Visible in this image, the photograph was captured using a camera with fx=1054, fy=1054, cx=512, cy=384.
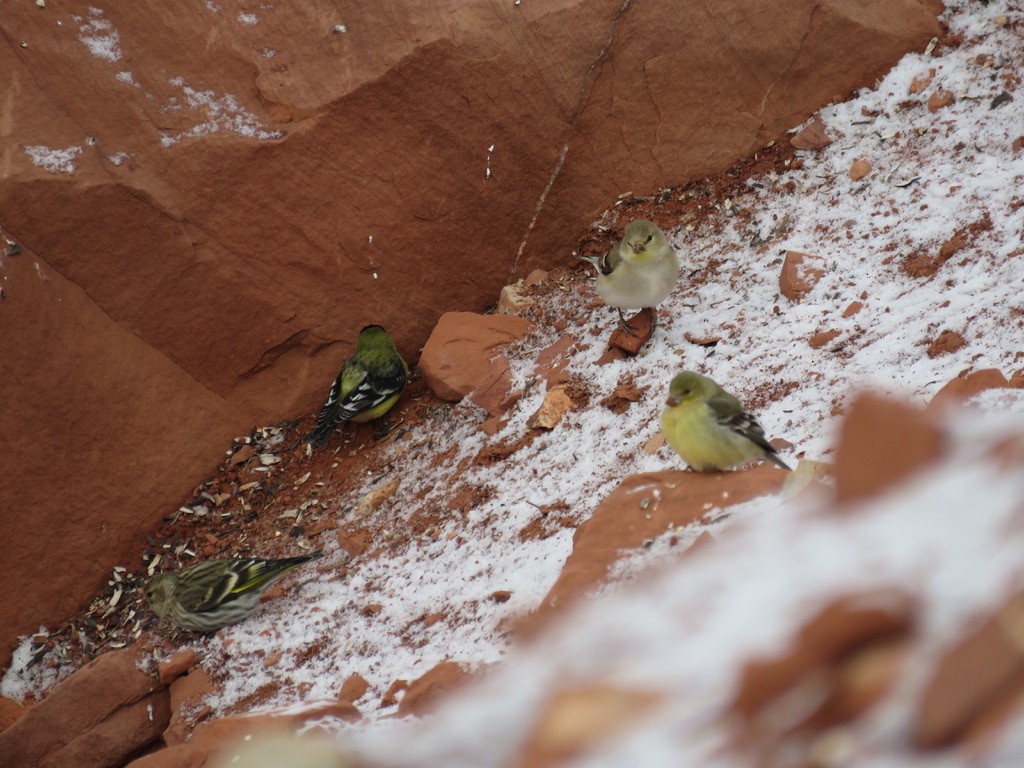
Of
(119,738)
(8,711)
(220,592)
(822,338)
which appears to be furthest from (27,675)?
(822,338)

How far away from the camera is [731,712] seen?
1.63 metres

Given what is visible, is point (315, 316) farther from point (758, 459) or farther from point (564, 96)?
point (758, 459)

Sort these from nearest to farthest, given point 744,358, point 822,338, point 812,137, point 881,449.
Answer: point 881,449
point 822,338
point 744,358
point 812,137

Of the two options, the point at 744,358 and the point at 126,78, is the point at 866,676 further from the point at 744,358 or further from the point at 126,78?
the point at 126,78

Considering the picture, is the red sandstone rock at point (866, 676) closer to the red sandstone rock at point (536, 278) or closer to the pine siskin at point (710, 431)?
the pine siskin at point (710, 431)

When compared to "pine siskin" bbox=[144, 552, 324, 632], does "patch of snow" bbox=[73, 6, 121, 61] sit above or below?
above

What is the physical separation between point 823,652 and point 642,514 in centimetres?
232

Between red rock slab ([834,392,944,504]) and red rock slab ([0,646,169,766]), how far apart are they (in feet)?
14.3

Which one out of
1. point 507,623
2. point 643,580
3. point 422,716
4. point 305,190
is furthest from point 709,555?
point 305,190

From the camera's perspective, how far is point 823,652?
162 cm

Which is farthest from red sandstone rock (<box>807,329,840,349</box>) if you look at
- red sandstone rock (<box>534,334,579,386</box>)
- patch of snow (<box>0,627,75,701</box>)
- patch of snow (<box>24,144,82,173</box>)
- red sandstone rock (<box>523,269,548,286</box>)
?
patch of snow (<box>0,627,75,701</box>)

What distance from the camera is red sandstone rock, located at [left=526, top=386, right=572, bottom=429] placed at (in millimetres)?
6148

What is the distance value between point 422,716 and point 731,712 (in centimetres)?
198

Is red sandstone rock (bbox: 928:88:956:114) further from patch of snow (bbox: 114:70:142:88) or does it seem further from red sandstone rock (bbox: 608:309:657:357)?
patch of snow (bbox: 114:70:142:88)
